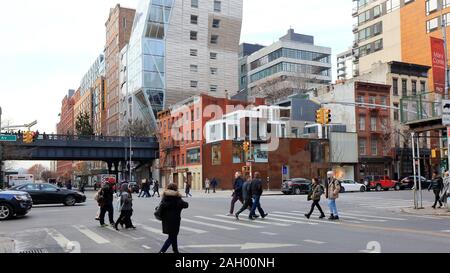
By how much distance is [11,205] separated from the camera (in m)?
19.6

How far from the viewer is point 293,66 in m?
109

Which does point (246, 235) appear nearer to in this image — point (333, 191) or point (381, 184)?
point (333, 191)

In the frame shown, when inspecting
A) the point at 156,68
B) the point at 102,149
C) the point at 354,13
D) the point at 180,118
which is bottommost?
the point at 102,149

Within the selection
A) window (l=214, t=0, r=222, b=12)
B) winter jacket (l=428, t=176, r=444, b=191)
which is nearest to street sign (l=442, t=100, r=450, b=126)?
winter jacket (l=428, t=176, r=444, b=191)

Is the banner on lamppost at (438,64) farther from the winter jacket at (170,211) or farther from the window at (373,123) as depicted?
the window at (373,123)

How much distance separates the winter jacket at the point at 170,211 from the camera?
31.4ft

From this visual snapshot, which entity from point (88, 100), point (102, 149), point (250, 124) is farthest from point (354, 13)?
point (88, 100)

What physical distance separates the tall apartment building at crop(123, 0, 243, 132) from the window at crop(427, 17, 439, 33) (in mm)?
42006

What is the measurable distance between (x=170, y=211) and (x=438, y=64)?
54.6ft

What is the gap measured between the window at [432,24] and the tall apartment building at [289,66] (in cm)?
3153

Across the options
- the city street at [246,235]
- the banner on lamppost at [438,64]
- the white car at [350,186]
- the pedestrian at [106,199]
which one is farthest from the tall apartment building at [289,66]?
the pedestrian at [106,199]

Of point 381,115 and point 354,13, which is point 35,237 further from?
point 354,13

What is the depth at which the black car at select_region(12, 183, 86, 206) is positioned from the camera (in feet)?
89.8
